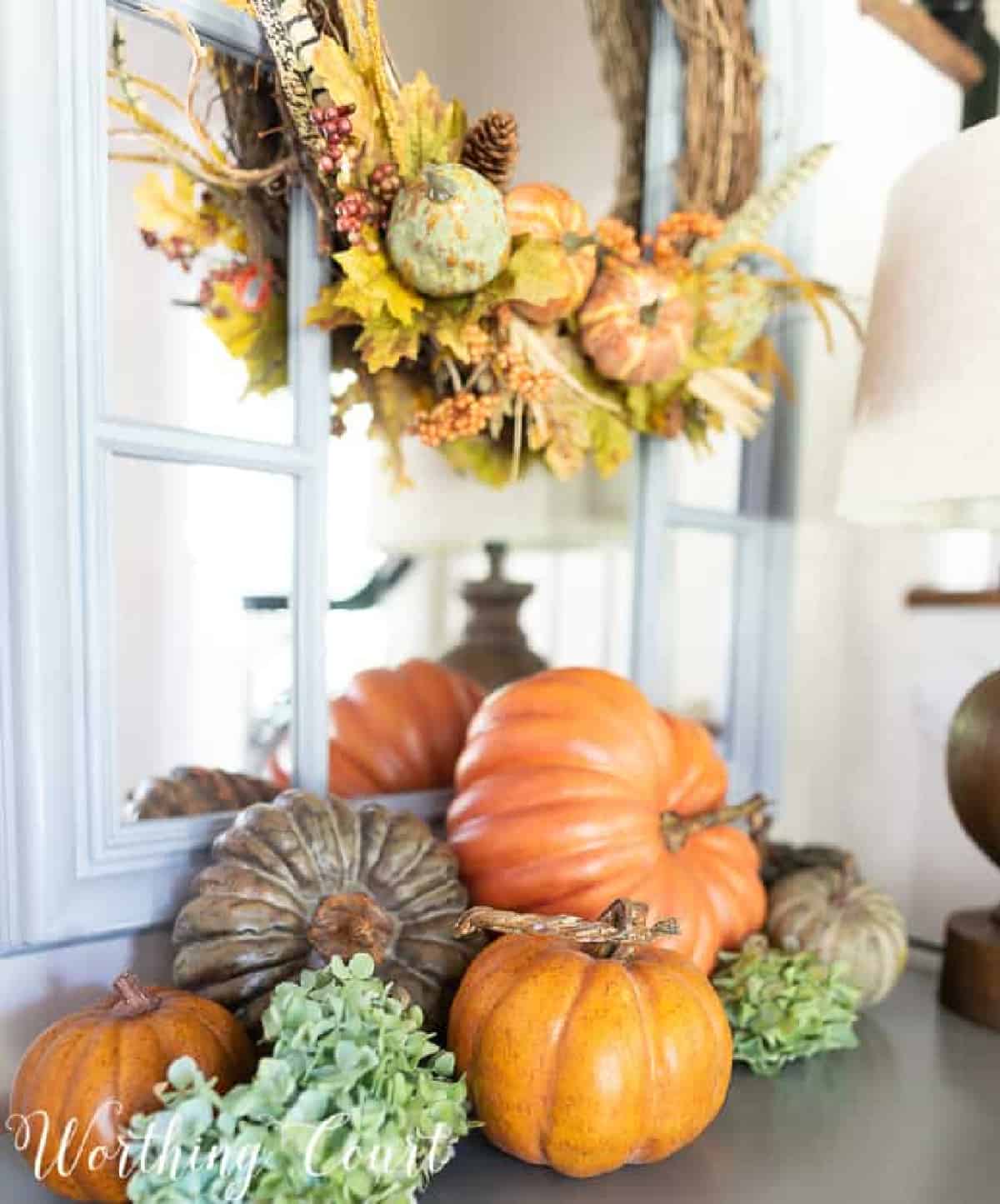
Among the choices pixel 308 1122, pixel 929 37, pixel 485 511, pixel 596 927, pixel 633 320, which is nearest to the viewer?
pixel 308 1122

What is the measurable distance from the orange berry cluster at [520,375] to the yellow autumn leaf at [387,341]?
0.08m

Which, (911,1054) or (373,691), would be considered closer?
(911,1054)

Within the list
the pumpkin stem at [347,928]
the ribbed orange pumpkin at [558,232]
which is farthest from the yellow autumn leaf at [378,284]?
the pumpkin stem at [347,928]

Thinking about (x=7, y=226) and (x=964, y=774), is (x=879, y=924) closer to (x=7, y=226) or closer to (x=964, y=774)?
(x=964, y=774)

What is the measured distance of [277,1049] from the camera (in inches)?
19.6

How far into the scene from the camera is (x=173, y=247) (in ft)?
2.70

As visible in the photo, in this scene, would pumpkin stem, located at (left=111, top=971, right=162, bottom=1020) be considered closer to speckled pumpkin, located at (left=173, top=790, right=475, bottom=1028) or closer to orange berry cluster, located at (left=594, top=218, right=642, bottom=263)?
speckled pumpkin, located at (left=173, top=790, right=475, bottom=1028)

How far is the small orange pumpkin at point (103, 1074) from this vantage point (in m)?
0.50

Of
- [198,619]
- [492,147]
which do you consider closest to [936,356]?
[492,147]

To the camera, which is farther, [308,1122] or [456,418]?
[456,418]

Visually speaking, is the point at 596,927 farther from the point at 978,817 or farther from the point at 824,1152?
the point at 978,817

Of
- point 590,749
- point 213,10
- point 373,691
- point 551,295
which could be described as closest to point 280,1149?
point 590,749

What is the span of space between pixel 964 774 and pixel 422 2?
87 cm

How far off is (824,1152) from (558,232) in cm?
72
